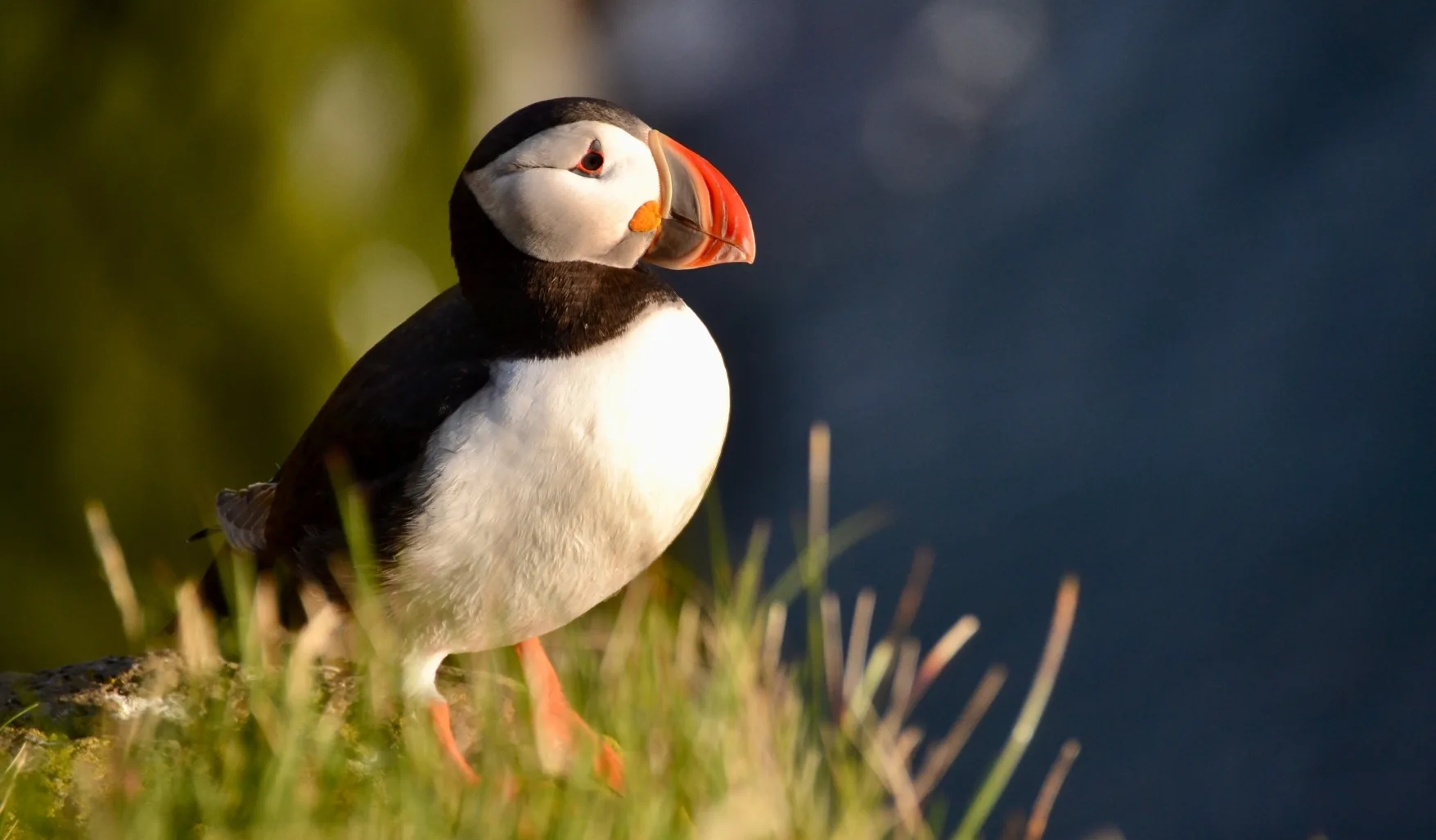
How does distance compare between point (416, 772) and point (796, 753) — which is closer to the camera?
point (416, 772)

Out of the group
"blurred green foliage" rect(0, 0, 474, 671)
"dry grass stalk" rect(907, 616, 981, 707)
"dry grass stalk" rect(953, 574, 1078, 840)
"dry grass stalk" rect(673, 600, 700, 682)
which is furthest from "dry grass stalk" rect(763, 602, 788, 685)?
"blurred green foliage" rect(0, 0, 474, 671)

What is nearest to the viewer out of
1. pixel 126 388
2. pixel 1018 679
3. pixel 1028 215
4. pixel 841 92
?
pixel 126 388

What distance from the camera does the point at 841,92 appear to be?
5551 millimetres

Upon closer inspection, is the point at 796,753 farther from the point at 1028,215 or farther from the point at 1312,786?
the point at 1028,215

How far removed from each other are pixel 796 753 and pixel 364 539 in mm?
705

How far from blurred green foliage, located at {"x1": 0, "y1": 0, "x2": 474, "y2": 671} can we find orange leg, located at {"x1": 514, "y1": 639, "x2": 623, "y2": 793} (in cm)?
210

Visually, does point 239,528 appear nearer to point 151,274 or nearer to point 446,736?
point 446,736

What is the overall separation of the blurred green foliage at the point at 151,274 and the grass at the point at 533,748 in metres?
2.16

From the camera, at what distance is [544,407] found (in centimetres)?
218

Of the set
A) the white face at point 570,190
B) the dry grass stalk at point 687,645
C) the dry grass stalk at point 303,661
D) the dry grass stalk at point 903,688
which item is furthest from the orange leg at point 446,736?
the white face at point 570,190

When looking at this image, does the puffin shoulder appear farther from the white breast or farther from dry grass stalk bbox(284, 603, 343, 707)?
dry grass stalk bbox(284, 603, 343, 707)

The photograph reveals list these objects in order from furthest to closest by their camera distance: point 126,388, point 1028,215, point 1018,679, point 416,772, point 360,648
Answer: point 1028,215 < point 1018,679 < point 126,388 < point 360,648 < point 416,772

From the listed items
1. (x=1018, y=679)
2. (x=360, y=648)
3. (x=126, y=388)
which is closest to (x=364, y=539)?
(x=360, y=648)

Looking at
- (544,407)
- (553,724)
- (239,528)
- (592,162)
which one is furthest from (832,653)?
(239,528)
